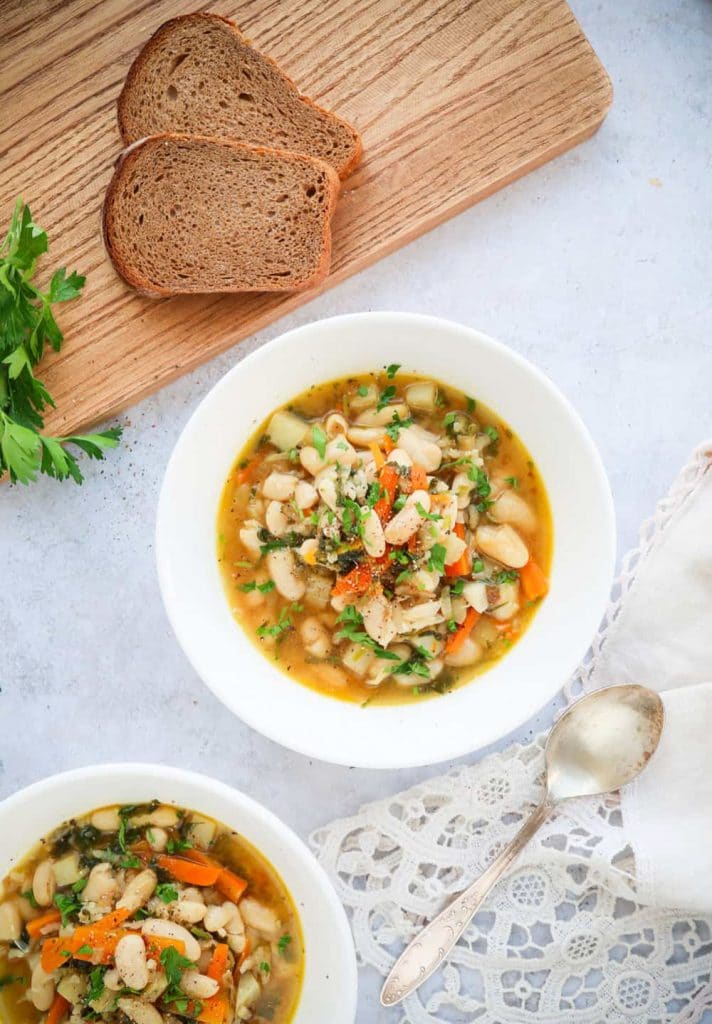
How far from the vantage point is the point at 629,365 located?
293 cm

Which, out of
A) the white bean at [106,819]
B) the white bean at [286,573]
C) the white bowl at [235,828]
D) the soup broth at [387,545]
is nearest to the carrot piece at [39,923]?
the white bowl at [235,828]

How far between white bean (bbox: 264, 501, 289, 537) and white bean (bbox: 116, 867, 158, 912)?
921 millimetres

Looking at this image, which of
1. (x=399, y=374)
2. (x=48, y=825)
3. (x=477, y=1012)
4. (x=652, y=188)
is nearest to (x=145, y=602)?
(x=48, y=825)

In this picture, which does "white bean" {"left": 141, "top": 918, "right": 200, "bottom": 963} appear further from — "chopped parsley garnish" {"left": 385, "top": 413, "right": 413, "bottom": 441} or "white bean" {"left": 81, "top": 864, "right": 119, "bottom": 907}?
"chopped parsley garnish" {"left": 385, "top": 413, "right": 413, "bottom": 441}

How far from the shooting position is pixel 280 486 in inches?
100

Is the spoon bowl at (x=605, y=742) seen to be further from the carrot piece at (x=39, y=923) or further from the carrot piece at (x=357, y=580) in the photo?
the carrot piece at (x=39, y=923)

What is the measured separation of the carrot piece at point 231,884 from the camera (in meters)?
2.55

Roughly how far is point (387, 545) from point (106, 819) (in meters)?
0.99

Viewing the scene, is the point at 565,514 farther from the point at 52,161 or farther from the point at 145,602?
the point at 52,161

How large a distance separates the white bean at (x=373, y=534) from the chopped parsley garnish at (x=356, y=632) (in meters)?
0.21

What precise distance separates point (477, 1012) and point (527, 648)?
42.4 inches

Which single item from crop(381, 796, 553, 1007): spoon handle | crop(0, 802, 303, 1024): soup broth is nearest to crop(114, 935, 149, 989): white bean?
crop(0, 802, 303, 1024): soup broth

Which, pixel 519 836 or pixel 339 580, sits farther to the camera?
pixel 519 836

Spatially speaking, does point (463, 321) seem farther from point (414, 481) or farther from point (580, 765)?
point (580, 765)
